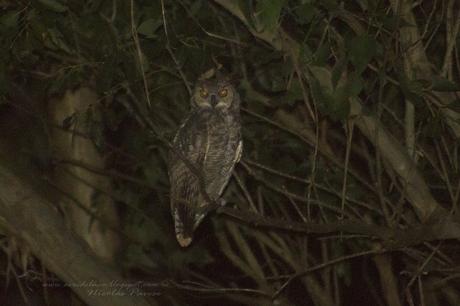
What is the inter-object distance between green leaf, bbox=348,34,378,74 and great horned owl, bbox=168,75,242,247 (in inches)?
67.2

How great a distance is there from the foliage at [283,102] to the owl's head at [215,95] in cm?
9

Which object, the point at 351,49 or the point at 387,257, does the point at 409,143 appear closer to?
the point at 351,49

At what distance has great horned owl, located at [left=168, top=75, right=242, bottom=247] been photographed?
403cm

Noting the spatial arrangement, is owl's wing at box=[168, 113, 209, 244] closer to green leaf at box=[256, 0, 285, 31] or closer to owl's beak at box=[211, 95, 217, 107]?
owl's beak at box=[211, 95, 217, 107]

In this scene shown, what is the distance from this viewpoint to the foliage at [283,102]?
2.56 m

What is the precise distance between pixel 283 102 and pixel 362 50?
26.7 inches

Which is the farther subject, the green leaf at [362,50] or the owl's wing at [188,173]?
the owl's wing at [188,173]

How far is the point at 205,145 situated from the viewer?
410 centimetres

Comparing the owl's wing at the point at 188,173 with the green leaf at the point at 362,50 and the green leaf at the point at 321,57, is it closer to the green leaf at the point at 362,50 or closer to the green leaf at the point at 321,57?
the green leaf at the point at 321,57

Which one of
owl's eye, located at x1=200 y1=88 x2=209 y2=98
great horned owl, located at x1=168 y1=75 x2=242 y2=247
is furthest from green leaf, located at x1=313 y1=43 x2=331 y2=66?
owl's eye, located at x1=200 y1=88 x2=209 y2=98

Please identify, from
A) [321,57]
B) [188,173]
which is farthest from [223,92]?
[321,57]

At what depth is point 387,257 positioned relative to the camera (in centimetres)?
381

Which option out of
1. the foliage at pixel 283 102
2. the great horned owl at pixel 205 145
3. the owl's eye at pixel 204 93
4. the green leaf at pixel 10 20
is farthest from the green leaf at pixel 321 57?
the owl's eye at pixel 204 93

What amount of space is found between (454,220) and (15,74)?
2647mm
